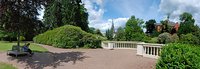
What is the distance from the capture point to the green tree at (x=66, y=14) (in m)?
A: 40.6

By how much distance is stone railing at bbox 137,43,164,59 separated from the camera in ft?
44.5

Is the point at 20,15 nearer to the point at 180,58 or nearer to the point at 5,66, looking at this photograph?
the point at 5,66

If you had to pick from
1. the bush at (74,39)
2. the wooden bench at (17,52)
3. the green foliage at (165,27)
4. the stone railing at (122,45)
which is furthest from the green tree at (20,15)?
the green foliage at (165,27)

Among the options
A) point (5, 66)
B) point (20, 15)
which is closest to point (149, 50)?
point (5, 66)

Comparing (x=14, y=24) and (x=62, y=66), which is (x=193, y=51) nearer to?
(x=62, y=66)

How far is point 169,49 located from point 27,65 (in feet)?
25.5

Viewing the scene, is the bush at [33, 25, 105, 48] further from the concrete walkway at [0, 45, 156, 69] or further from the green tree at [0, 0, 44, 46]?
the concrete walkway at [0, 45, 156, 69]

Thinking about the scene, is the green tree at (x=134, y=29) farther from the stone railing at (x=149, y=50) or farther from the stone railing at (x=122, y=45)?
the stone railing at (x=149, y=50)

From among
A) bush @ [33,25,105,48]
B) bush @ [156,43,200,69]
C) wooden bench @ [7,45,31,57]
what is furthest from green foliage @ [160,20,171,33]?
bush @ [156,43,200,69]

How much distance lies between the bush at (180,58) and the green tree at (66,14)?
106 feet

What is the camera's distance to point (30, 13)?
1611 cm

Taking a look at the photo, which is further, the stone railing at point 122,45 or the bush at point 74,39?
the bush at point 74,39

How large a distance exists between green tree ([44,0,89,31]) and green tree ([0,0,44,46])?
75.8ft

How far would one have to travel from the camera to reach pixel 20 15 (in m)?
15.9
